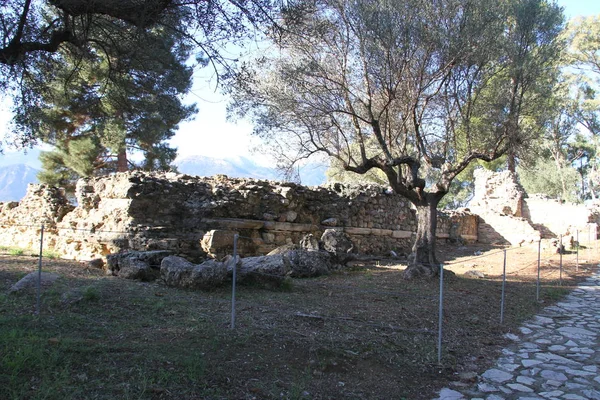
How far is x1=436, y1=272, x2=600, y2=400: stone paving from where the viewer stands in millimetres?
4219

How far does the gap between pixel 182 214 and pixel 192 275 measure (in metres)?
4.00

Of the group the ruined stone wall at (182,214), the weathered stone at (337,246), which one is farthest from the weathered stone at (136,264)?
the weathered stone at (337,246)

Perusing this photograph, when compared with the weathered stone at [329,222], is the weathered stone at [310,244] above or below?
below

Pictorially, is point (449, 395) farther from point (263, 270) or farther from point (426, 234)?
point (426, 234)

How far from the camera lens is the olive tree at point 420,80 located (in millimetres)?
9367

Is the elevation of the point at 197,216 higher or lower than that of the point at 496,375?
higher

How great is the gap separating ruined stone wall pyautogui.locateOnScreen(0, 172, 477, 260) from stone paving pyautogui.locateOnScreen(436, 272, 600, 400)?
624cm

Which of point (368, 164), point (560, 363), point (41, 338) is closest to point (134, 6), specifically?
point (41, 338)

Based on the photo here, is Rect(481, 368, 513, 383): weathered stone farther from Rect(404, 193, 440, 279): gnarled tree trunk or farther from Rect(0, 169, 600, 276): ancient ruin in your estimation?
Rect(0, 169, 600, 276): ancient ruin

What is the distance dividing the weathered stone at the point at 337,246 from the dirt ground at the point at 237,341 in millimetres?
3855

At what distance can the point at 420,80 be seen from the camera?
9.66 m

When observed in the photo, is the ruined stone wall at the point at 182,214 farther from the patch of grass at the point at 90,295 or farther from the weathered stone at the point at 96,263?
the patch of grass at the point at 90,295

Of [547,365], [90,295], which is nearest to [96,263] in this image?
[90,295]

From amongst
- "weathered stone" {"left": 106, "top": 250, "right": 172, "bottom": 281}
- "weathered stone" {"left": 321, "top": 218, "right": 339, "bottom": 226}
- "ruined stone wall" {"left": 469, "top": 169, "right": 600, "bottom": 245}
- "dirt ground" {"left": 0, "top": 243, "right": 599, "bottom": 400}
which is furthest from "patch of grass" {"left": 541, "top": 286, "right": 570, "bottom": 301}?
"ruined stone wall" {"left": 469, "top": 169, "right": 600, "bottom": 245}
